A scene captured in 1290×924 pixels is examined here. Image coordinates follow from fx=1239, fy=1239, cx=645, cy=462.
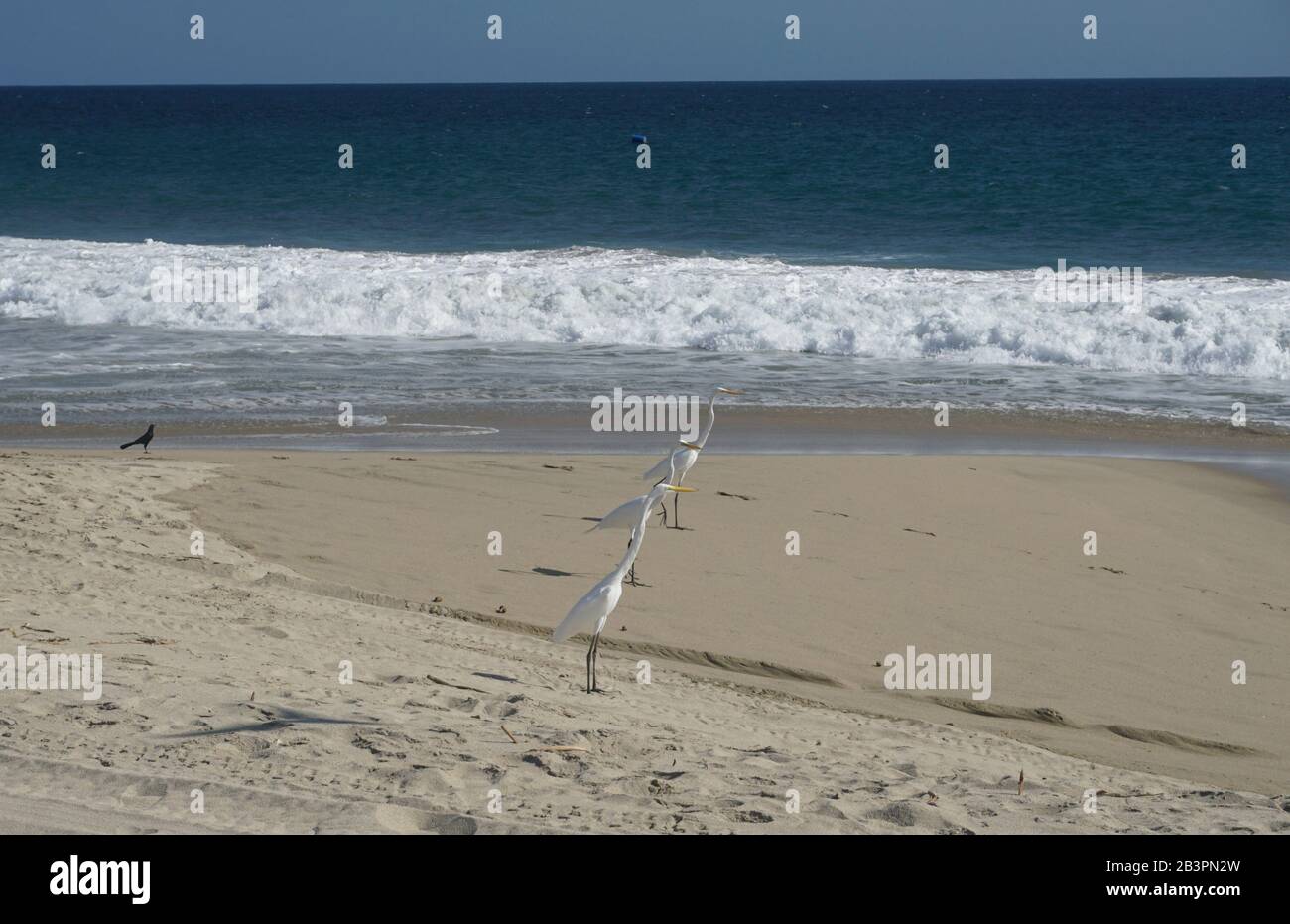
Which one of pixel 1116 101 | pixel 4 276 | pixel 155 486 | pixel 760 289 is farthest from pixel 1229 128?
pixel 155 486

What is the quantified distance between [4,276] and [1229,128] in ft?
164

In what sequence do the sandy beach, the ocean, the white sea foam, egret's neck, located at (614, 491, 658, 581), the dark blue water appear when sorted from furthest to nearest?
1. the dark blue water
2. the white sea foam
3. the ocean
4. egret's neck, located at (614, 491, 658, 581)
5. the sandy beach

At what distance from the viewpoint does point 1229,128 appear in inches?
2121

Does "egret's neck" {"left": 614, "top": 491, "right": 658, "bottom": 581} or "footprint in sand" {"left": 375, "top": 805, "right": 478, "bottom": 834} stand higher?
"egret's neck" {"left": 614, "top": 491, "right": 658, "bottom": 581}

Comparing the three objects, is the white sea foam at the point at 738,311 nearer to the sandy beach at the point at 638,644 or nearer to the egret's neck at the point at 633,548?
the sandy beach at the point at 638,644

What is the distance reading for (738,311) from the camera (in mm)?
18047

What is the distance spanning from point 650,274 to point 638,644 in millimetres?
15762

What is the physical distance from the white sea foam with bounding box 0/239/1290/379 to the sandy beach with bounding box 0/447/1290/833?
6381 millimetres

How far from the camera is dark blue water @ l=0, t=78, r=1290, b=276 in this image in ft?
94.4

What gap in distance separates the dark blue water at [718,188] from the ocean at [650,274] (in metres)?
0.20

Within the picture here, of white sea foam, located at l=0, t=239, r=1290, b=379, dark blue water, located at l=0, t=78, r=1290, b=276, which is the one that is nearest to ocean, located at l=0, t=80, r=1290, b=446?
white sea foam, located at l=0, t=239, r=1290, b=379

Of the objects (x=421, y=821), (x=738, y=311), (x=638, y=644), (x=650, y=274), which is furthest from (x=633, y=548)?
(x=650, y=274)

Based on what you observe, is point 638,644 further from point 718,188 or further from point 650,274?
point 718,188

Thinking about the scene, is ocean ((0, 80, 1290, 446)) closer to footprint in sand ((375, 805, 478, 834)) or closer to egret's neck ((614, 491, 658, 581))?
egret's neck ((614, 491, 658, 581))
